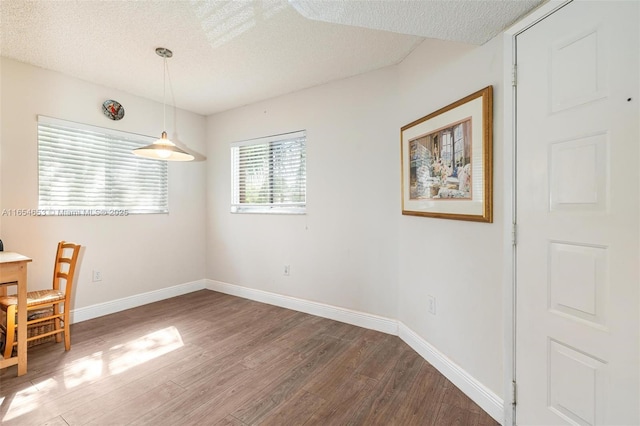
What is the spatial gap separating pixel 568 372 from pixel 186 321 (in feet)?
10.7

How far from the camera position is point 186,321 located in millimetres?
3086

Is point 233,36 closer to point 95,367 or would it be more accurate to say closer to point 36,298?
point 36,298

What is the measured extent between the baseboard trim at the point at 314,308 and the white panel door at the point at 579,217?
1386mm

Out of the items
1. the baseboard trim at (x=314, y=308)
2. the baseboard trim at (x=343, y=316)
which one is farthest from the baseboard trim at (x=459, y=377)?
the baseboard trim at (x=314, y=308)

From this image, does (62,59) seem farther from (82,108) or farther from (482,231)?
(482,231)

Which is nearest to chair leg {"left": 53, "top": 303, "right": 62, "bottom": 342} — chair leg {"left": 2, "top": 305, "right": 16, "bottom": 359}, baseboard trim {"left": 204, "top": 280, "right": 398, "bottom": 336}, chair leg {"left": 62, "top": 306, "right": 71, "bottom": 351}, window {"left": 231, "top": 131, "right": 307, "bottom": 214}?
chair leg {"left": 62, "top": 306, "right": 71, "bottom": 351}

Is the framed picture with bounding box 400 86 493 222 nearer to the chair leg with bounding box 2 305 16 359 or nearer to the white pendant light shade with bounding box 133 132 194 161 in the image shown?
the white pendant light shade with bounding box 133 132 194 161

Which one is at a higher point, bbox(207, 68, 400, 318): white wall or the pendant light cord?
the pendant light cord

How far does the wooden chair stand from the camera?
2.14 meters

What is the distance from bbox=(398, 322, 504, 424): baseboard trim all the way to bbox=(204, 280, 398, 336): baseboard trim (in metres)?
0.28

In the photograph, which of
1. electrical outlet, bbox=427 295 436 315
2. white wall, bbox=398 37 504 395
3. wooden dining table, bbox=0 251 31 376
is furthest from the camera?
electrical outlet, bbox=427 295 436 315

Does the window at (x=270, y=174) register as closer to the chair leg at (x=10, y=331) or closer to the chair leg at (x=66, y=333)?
the chair leg at (x=66, y=333)

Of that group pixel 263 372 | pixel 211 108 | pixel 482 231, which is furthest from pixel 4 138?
pixel 482 231

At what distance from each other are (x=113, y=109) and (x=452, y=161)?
3.78m
